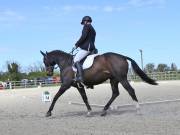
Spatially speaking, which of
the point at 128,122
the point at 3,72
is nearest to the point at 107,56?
the point at 128,122

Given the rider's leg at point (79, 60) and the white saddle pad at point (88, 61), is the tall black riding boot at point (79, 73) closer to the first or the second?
the rider's leg at point (79, 60)

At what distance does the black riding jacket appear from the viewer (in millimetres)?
14867

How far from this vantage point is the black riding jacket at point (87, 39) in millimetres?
14867

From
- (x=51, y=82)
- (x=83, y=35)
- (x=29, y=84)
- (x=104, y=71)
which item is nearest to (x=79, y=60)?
(x=83, y=35)

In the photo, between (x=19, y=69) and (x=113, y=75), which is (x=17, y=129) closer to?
(x=113, y=75)

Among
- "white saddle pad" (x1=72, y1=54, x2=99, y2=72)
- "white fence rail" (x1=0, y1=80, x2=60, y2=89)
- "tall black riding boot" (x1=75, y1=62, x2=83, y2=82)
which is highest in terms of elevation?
"white fence rail" (x1=0, y1=80, x2=60, y2=89)

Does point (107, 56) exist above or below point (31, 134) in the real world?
above

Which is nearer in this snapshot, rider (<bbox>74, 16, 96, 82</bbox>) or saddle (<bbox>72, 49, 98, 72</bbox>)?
saddle (<bbox>72, 49, 98, 72</bbox>)

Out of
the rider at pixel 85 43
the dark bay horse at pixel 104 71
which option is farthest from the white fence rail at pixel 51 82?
the rider at pixel 85 43

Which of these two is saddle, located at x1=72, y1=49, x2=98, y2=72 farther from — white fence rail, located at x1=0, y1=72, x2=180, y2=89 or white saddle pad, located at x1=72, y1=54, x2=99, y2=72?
white fence rail, located at x1=0, y1=72, x2=180, y2=89

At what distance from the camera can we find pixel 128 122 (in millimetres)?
11703

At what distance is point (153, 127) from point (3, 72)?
95247 mm

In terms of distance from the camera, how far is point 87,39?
14938 mm

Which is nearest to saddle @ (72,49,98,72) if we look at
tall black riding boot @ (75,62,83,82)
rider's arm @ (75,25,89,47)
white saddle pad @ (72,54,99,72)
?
white saddle pad @ (72,54,99,72)
